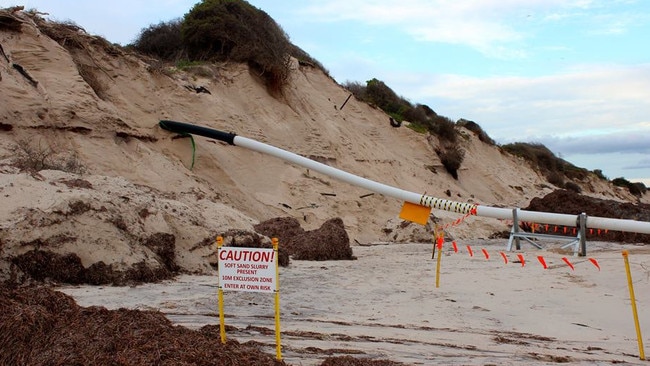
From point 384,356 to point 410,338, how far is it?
955 mm

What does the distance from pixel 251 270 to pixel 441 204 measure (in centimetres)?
969

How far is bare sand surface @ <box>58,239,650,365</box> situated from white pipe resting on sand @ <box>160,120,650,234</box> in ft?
3.80

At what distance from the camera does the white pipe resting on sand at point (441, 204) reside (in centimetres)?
1295

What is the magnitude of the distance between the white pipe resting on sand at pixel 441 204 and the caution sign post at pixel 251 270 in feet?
30.6

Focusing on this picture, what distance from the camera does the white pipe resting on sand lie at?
1295 cm

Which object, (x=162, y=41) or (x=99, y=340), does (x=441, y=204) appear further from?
(x=162, y=41)

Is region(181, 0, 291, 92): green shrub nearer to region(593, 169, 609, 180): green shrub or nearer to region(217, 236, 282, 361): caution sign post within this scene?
region(217, 236, 282, 361): caution sign post

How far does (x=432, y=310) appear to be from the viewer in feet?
26.7

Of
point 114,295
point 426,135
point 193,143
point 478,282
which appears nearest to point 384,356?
point 114,295

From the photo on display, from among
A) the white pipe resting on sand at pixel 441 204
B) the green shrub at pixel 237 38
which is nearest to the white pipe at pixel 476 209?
the white pipe resting on sand at pixel 441 204

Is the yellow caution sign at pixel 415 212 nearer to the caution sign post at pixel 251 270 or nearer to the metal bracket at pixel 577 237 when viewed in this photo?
the metal bracket at pixel 577 237

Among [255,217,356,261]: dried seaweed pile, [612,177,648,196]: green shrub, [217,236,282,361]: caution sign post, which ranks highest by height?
[612,177,648,196]: green shrub

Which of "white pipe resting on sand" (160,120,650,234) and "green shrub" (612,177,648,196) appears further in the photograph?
"green shrub" (612,177,648,196)

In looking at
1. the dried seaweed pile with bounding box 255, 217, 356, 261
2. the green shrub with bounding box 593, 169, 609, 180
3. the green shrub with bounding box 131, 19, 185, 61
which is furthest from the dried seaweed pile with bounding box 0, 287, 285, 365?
the green shrub with bounding box 593, 169, 609, 180
